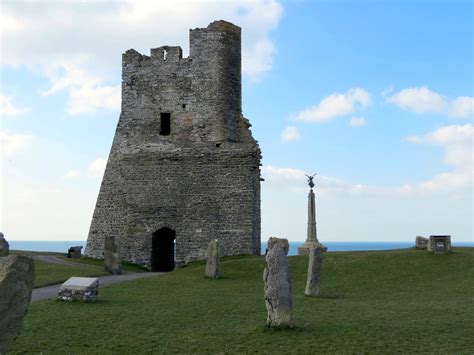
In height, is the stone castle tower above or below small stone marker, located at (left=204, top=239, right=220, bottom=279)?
above

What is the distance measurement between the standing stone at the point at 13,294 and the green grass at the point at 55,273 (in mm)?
11577

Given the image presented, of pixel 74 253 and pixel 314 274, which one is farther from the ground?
pixel 74 253

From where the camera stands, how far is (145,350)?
32.7 feet

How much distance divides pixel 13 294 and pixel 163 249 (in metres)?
25.1

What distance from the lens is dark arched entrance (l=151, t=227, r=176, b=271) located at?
106 ft

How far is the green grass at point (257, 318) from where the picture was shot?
10.4 meters

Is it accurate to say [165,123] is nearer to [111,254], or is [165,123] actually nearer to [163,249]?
[163,249]

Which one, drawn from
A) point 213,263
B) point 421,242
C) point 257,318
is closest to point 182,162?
point 213,263

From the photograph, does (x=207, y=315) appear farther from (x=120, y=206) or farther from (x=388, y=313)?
(x=120, y=206)

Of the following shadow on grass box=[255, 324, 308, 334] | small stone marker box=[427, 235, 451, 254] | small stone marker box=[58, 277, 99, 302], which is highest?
small stone marker box=[427, 235, 451, 254]

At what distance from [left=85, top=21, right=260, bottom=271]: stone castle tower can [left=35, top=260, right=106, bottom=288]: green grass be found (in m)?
6.51

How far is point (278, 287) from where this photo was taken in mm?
12070

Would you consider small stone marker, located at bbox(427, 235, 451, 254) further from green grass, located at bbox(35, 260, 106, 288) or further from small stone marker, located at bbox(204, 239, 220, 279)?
green grass, located at bbox(35, 260, 106, 288)

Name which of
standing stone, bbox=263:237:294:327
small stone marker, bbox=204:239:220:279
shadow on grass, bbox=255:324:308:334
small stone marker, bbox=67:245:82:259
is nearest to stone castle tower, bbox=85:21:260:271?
small stone marker, bbox=67:245:82:259
